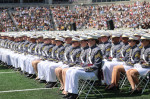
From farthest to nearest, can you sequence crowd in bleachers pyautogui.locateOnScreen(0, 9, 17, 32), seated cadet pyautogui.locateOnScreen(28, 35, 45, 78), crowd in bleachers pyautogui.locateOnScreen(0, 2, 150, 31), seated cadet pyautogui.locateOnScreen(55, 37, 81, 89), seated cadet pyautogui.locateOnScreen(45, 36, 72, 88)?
crowd in bleachers pyautogui.locateOnScreen(0, 9, 17, 32)
crowd in bleachers pyautogui.locateOnScreen(0, 2, 150, 31)
seated cadet pyautogui.locateOnScreen(28, 35, 45, 78)
seated cadet pyautogui.locateOnScreen(45, 36, 72, 88)
seated cadet pyautogui.locateOnScreen(55, 37, 81, 89)

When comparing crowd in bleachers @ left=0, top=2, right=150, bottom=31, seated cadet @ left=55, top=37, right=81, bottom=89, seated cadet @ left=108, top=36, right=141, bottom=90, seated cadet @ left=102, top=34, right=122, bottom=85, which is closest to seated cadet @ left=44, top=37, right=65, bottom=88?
seated cadet @ left=55, top=37, right=81, bottom=89

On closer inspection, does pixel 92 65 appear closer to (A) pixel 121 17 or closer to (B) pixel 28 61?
(B) pixel 28 61

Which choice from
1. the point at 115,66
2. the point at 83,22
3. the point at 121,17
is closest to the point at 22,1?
the point at 83,22

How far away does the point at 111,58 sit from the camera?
34.9 ft

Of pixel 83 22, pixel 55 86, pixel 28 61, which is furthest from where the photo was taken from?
pixel 83 22

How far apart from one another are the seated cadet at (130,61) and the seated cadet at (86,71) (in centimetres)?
96

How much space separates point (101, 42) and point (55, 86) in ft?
8.28

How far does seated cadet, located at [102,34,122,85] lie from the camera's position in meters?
10.2

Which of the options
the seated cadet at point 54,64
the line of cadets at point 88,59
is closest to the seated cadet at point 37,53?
the line of cadets at point 88,59

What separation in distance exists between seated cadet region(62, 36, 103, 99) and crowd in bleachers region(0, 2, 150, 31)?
98.3 feet

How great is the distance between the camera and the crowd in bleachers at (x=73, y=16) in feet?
135

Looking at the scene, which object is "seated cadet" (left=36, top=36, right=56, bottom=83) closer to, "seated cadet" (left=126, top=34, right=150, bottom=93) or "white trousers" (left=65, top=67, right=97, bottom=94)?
"white trousers" (left=65, top=67, right=97, bottom=94)

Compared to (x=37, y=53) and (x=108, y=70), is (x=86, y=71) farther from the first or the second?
(x=37, y=53)

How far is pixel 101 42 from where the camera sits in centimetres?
1207
